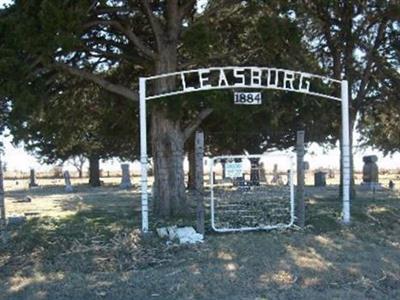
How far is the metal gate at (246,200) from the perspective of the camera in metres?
13.6

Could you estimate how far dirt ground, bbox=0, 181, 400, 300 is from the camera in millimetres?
8883

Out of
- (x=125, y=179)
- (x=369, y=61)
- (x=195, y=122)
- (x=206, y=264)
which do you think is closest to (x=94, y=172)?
(x=125, y=179)

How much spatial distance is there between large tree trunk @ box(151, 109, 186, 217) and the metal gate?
2.92 m

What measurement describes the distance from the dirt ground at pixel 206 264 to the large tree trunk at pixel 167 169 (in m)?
3.64

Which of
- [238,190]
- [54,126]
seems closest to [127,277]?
[238,190]

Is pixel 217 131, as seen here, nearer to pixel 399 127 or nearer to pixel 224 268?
pixel 399 127

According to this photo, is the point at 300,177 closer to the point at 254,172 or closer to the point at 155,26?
the point at 254,172

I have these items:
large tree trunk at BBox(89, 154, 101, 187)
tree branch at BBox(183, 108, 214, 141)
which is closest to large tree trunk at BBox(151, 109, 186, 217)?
tree branch at BBox(183, 108, 214, 141)

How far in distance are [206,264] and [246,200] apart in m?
4.13

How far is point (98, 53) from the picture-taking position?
1970cm

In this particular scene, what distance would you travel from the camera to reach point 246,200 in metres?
14.3

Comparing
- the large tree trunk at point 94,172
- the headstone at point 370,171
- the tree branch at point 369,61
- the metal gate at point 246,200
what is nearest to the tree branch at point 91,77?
the metal gate at point 246,200

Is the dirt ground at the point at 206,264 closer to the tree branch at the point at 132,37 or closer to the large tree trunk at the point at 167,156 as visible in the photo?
the large tree trunk at the point at 167,156

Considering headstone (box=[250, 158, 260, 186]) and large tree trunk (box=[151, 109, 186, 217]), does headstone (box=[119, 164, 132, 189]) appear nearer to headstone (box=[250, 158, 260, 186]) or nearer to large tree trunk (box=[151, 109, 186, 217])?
large tree trunk (box=[151, 109, 186, 217])
